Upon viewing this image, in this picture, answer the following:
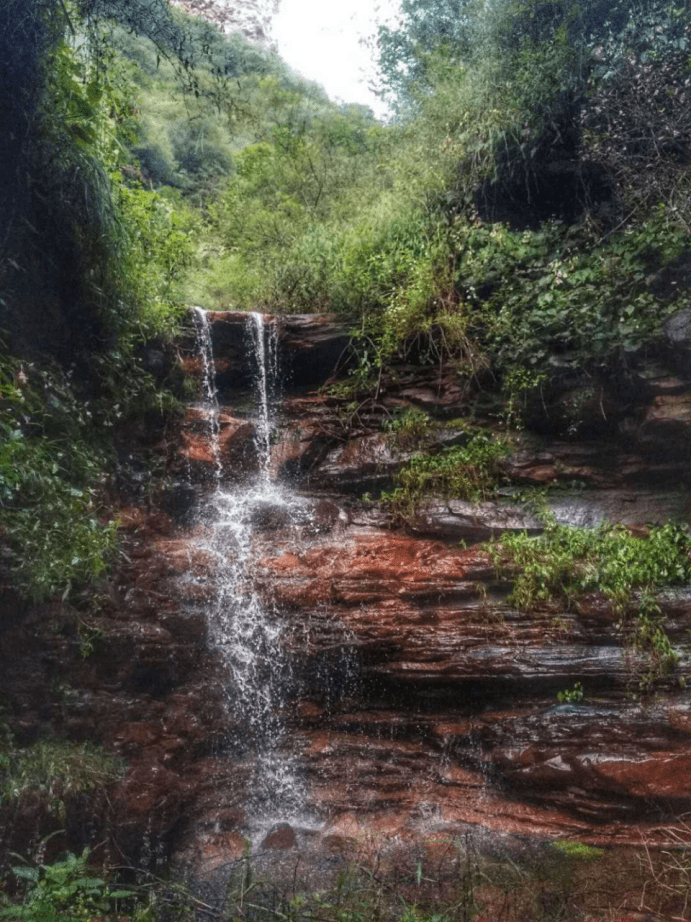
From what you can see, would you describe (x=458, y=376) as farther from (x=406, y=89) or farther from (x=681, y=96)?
(x=406, y=89)

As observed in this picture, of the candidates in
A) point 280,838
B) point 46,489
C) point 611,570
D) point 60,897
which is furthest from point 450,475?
point 60,897

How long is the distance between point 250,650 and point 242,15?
347 inches

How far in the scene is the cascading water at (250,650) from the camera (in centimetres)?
564

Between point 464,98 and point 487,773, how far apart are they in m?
8.17

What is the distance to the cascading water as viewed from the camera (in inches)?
222

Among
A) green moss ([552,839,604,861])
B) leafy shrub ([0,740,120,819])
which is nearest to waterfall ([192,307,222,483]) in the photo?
leafy shrub ([0,740,120,819])

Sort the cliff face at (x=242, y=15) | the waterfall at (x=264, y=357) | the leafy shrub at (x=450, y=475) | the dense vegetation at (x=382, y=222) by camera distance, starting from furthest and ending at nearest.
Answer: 1. the waterfall at (x=264, y=357)
2. the cliff face at (x=242, y=15)
3. the leafy shrub at (x=450, y=475)
4. the dense vegetation at (x=382, y=222)

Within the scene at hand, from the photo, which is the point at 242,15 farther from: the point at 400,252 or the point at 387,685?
the point at 387,685

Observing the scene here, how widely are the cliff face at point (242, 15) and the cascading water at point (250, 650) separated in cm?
507

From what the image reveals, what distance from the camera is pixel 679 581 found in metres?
5.87

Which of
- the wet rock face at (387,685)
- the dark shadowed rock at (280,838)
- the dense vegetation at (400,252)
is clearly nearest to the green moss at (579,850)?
the wet rock face at (387,685)

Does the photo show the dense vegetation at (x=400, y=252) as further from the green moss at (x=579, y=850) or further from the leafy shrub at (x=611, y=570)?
the green moss at (x=579, y=850)

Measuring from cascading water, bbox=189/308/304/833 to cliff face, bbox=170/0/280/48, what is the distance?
5.07 metres

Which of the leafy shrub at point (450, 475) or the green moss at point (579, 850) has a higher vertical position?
the leafy shrub at point (450, 475)
